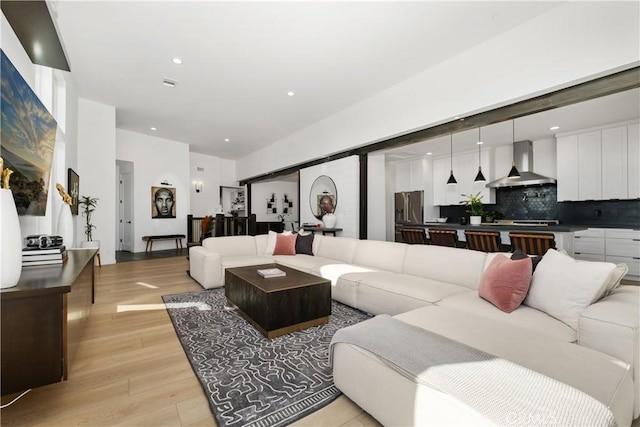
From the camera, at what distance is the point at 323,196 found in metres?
6.32

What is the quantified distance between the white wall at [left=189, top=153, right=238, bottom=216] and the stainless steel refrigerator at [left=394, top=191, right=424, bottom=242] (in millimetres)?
5585

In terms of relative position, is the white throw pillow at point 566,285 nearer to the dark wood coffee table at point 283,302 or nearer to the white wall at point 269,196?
the dark wood coffee table at point 283,302

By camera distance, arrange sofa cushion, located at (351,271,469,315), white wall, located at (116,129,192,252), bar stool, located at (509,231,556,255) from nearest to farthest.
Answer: sofa cushion, located at (351,271,469,315)
bar stool, located at (509,231,556,255)
white wall, located at (116,129,192,252)

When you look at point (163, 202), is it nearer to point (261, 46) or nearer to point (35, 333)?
point (261, 46)

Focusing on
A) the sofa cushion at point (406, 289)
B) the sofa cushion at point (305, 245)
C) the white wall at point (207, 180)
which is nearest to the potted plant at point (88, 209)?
the white wall at point (207, 180)

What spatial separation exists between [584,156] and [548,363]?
230 inches

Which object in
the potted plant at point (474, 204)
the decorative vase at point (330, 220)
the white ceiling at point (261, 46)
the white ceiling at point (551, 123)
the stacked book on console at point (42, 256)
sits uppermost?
the white ceiling at point (261, 46)

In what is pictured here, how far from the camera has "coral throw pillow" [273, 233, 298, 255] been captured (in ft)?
14.6

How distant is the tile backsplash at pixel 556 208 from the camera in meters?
5.04

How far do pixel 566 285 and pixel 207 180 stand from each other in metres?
9.55

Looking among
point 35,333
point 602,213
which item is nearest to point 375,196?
point 602,213

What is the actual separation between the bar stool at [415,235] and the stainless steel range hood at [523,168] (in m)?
2.43

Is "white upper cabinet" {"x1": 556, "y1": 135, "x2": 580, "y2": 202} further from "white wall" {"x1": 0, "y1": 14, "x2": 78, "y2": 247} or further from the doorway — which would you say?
the doorway

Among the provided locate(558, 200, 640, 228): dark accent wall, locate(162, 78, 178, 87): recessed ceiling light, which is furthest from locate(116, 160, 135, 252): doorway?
locate(558, 200, 640, 228): dark accent wall
